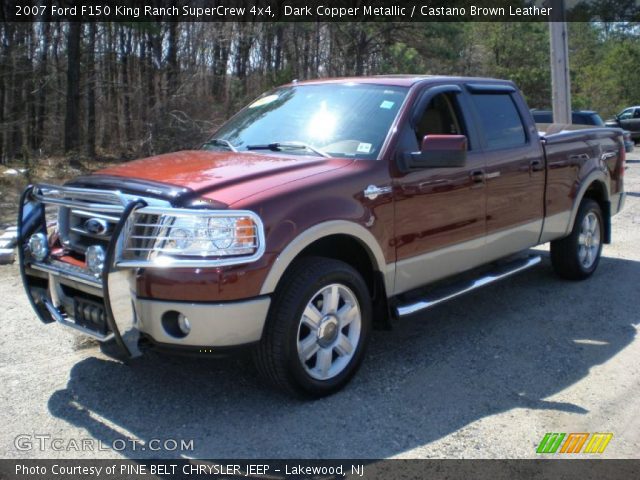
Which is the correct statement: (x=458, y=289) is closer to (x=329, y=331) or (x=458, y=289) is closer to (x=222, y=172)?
(x=329, y=331)

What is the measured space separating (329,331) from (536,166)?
9.46 ft

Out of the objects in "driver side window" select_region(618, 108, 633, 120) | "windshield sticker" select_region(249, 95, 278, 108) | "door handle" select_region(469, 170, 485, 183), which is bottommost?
"door handle" select_region(469, 170, 485, 183)

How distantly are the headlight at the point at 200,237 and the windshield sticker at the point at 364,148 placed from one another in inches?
51.0

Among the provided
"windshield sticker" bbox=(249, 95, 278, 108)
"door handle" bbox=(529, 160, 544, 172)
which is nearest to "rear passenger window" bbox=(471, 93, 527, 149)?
"door handle" bbox=(529, 160, 544, 172)

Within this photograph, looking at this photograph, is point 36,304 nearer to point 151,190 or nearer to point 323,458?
point 151,190

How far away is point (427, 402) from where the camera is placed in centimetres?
407

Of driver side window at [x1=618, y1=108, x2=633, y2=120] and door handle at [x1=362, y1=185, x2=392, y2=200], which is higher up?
driver side window at [x1=618, y1=108, x2=633, y2=120]

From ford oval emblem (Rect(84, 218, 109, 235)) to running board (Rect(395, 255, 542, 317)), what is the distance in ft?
6.46

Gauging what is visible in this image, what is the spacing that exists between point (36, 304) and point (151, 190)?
3.66 feet

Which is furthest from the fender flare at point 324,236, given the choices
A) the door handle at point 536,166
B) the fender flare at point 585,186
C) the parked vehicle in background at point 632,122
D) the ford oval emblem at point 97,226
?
the parked vehicle in background at point 632,122

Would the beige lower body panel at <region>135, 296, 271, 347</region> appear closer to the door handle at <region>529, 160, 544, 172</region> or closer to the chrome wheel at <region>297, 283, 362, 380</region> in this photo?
the chrome wheel at <region>297, 283, 362, 380</region>

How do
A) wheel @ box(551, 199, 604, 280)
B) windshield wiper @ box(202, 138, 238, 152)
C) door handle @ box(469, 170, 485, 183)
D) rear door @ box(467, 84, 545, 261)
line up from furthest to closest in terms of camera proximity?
wheel @ box(551, 199, 604, 280) → rear door @ box(467, 84, 545, 261) → door handle @ box(469, 170, 485, 183) → windshield wiper @ box(202, 138, 238, 152)

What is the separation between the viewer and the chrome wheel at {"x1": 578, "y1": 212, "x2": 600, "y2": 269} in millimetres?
6832

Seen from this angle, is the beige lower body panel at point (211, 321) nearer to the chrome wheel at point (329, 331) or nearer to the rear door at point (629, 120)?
the chrome wheel at point (329, 331)
